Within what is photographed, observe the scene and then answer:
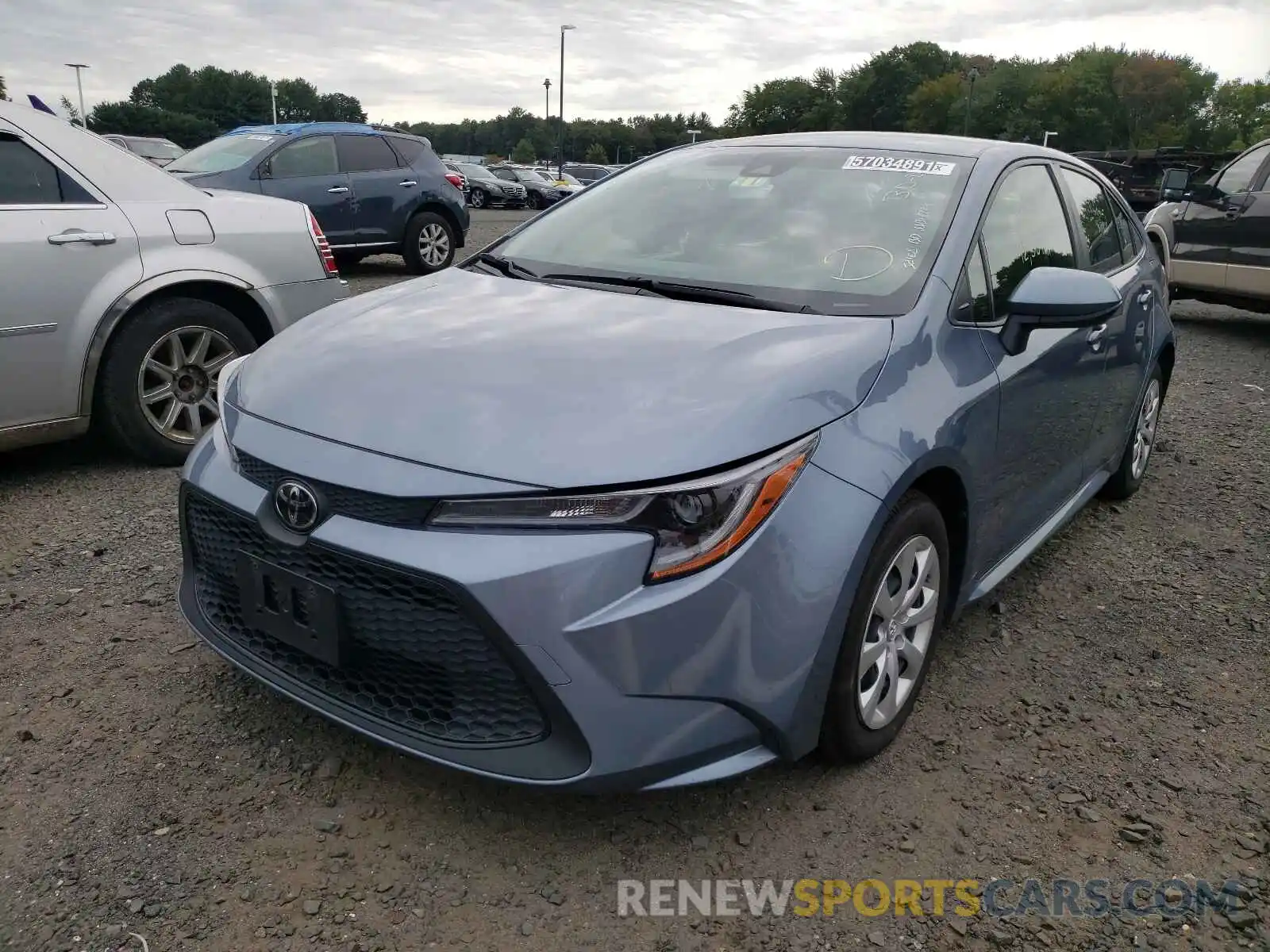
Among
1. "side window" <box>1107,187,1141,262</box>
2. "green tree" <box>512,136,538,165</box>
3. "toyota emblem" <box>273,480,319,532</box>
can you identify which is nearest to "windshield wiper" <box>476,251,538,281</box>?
"toyota emblem" <box>273,480,319,532</box>

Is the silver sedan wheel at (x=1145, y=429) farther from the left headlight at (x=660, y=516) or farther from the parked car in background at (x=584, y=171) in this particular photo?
the parked car in background at (x=584, y=171)

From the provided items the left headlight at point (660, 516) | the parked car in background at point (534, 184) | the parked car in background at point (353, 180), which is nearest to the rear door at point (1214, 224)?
the parked car in background at point (353, 180)

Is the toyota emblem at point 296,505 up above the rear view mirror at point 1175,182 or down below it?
below

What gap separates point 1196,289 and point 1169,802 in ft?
25.4

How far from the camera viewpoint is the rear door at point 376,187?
10.2 meters

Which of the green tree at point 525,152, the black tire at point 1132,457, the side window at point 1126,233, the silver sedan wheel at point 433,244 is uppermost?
the green tree at point 525,152

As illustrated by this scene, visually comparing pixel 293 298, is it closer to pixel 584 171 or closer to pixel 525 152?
pixel 584 171

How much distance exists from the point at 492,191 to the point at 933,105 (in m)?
70.3

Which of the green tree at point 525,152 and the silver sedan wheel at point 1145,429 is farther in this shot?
the green tree at point 525,152

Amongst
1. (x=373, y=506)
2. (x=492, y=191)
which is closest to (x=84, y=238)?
(x=373, y=506)

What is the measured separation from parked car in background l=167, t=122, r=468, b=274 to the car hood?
7.63m

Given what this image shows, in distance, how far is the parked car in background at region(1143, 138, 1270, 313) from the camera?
8086 mm

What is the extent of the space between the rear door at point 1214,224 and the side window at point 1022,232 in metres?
6.12

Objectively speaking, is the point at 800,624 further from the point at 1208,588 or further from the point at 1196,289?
the point at 1196,289
